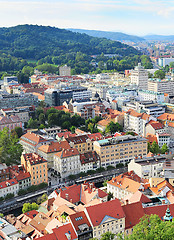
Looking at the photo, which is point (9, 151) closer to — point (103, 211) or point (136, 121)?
point (136, 121)

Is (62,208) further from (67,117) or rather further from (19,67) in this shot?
(19,67)

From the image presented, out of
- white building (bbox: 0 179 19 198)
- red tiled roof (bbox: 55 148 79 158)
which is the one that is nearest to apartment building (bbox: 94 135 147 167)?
red tiled roof (bbox: 55 148 79 158)

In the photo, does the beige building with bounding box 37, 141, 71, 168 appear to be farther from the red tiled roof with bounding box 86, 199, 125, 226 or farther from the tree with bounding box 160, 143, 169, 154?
the red tiled roof with bounding box 86, 199, 125, 226

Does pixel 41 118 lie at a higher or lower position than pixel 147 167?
higher

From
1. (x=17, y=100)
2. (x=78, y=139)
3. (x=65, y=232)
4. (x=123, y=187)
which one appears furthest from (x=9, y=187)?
(x=17, y=100)

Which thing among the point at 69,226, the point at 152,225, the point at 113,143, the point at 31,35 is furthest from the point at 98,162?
the point at 31,35

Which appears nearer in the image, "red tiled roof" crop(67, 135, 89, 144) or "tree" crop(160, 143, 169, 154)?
"red tiled roof" crop(67, 135, 89, 144)

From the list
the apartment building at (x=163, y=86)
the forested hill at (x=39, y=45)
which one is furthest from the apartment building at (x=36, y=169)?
the forested hill at (x=39, y=45)
